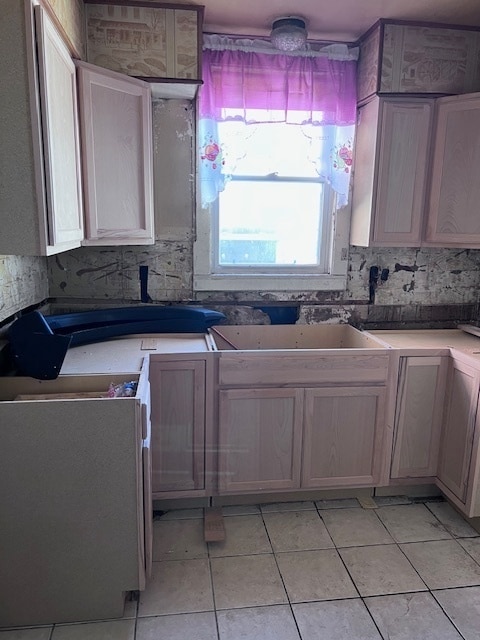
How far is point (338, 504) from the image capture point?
255 cm

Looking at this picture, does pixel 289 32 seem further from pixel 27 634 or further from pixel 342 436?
pixel 27 634

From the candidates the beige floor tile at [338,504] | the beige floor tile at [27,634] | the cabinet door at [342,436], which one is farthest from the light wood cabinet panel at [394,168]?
the beige floor tile at [27,634]

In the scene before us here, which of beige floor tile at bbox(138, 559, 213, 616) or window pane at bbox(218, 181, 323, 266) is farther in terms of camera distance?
window pane at bbox(218, 181, 323, 266)

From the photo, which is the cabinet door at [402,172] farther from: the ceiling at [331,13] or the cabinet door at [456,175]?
the ceiling at [331,13]

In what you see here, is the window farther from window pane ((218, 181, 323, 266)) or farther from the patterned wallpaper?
the patterned wallpaper

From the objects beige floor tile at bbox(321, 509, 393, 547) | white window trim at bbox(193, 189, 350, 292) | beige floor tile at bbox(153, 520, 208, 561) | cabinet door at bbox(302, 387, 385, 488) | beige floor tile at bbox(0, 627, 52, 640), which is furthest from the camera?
white window trim at bbox(193, 189, 350, 292)

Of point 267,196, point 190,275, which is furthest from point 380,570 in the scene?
point 267,196

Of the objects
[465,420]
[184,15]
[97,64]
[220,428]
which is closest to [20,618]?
[220,428]

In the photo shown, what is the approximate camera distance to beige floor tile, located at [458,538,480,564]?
7.18 ft

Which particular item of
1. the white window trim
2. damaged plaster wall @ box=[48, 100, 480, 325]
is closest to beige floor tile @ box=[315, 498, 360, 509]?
damaged plaster wall @ box=[48, 100, 480, 325]

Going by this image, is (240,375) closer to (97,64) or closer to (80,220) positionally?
(80,220)

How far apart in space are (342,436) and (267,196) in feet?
4.65

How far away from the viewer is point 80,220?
80.6 inches

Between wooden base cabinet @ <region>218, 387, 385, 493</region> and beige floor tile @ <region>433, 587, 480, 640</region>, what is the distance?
676mm
